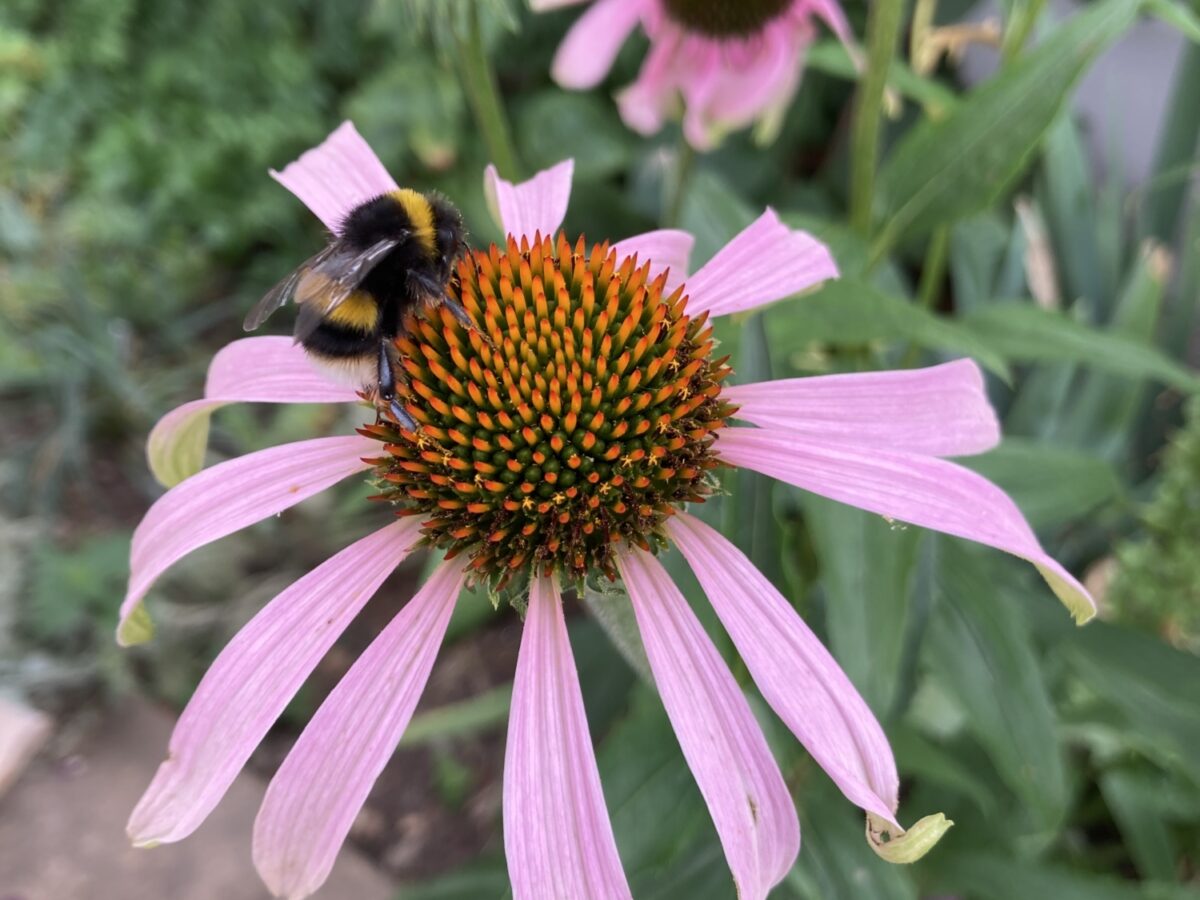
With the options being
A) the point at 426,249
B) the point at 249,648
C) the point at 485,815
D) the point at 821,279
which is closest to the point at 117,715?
the point at 485,815

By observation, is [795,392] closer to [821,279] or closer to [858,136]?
[821,279]

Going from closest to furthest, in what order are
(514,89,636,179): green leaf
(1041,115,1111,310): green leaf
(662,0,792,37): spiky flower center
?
1. (662,0,792,37): spiky flower center
2. (1041,115,1111,310): green leaf
3. (514,89,636,179): green leaf

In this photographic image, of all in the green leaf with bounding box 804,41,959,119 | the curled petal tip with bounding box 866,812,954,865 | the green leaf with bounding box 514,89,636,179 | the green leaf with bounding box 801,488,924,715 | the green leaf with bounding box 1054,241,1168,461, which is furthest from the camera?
the green leaf with bounding box 514,89,636,179

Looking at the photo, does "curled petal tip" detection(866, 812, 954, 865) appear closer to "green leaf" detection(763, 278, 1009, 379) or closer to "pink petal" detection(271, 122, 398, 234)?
"green leaf" detection(763, 278, 1009, 379)

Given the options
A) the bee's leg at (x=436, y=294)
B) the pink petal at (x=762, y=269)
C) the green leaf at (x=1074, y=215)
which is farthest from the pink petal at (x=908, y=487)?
the green leaf at (x=1074, y=215)

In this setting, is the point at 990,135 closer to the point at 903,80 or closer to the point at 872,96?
the point at 872,96

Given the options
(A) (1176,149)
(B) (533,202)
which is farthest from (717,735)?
(A) (1176,149)

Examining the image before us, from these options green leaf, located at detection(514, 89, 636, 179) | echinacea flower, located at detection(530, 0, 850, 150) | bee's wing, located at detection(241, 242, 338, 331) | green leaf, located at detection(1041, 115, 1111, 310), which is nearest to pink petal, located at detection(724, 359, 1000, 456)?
bee's wing, located at detection(241, 242, 338, 331)
